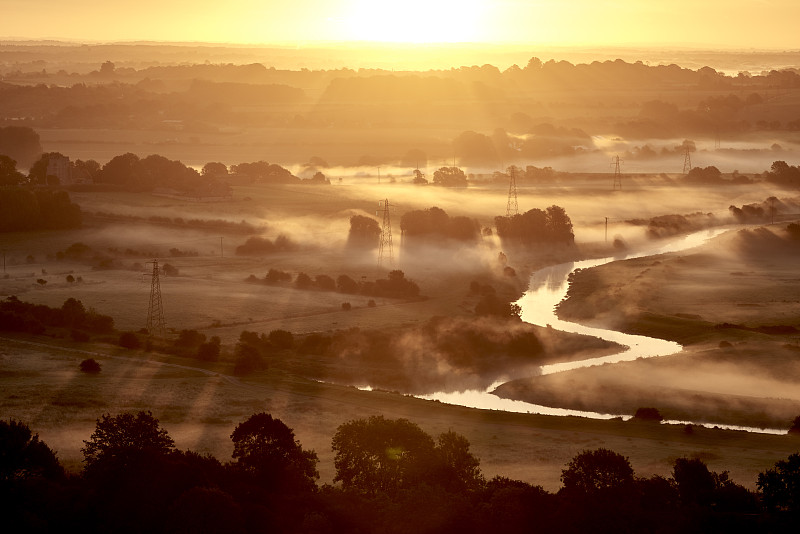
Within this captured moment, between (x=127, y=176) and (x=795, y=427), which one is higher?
(x=127, y=176)

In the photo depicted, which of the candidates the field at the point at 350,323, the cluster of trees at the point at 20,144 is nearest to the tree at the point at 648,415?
the field at the point at 350,323

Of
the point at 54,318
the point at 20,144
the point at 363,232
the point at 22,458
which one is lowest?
the point at 22,458

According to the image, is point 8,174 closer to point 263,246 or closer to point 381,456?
point 263,246

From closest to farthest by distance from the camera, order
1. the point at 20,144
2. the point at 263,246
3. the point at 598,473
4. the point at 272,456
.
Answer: the point at 598,473, the point at 272,456, the point at 263,246, the point at 20,144

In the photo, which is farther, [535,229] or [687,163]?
[687,163]

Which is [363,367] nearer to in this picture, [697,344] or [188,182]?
[697,344]

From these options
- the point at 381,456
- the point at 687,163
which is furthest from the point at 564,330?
the point at 687,163

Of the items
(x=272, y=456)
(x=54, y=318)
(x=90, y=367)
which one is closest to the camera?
(x=272, y=456)
